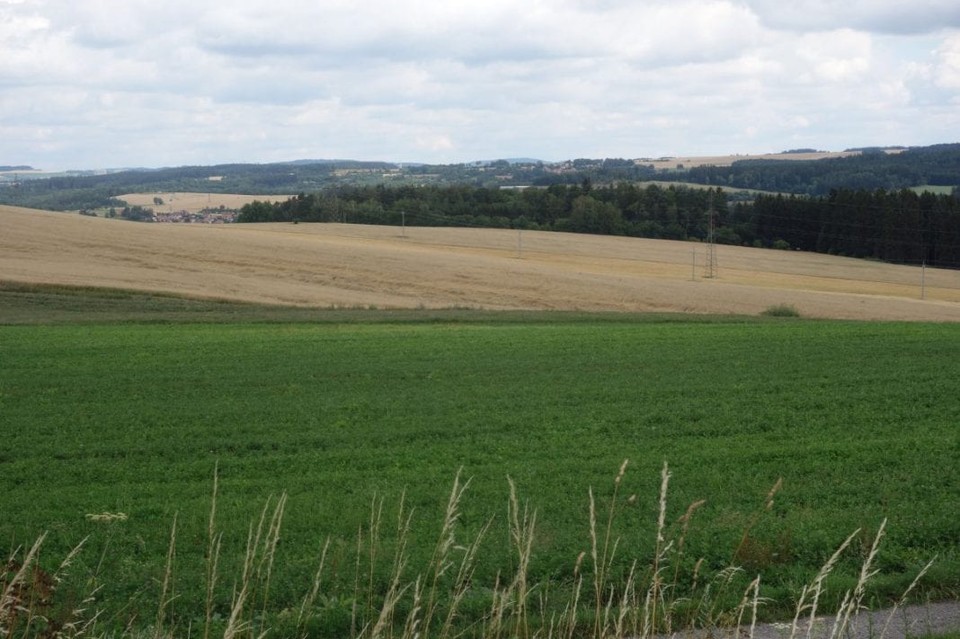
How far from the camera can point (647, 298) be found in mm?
47562

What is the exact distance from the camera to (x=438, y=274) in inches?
2103

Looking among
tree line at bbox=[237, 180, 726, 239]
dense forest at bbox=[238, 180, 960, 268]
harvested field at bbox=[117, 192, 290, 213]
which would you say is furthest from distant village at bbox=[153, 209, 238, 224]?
tree line at bbox=[237, 180, 726, 239]

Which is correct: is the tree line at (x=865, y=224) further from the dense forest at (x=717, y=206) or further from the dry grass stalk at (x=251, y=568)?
the dry grass stalk at (x=251, y=568)

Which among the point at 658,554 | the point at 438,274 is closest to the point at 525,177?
the point at 438,274

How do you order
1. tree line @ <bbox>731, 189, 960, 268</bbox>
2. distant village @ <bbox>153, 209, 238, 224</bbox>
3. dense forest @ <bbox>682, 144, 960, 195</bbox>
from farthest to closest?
dense forest @ <bbox>682, 144, 960, 195</bbox>
distant village @ <bbox>153, 209, 238, 224</bbox>
tree line @ <bbox>731, 189, 960, 268</bbox>

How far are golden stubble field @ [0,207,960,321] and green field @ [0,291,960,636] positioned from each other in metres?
18.3

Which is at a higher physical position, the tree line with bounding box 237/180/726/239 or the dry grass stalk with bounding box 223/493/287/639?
the tree line with bounding box 237/180/726/239

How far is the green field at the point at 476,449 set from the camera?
850 cm

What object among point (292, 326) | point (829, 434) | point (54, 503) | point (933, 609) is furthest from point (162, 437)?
point (292, 326)

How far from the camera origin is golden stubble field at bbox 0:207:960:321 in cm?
4462

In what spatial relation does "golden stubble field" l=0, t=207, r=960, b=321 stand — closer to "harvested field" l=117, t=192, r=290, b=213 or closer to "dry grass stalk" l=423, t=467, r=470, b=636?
"dry grass stalk" l=423, t=467, r=470, b=636

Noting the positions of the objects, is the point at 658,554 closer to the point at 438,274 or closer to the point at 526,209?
the point at 438,274

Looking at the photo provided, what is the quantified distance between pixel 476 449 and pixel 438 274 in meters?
40.3

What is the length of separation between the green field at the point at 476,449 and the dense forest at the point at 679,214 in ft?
211
